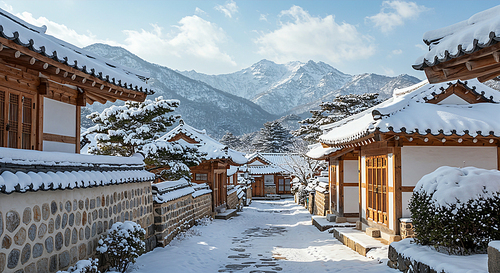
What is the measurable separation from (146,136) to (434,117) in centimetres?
858

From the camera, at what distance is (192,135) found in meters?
19.3

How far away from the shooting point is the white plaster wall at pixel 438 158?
9.09 metres

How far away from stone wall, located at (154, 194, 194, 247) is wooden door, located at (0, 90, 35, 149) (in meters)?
3.94

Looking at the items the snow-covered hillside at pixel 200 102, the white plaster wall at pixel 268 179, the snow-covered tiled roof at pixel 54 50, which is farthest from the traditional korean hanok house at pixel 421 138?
the snow-covered hillside at pixel 200 102

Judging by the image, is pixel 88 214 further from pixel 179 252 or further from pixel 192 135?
pixel 192 135

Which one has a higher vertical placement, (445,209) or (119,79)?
(119,79)

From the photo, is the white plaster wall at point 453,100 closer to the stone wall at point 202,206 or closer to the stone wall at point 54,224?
the stone wall at point 54,224

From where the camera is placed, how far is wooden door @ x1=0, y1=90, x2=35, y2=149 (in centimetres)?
572

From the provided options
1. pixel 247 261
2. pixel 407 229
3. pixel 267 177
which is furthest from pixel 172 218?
pixel 267 177

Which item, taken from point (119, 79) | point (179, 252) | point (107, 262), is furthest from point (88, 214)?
point (179, 252)

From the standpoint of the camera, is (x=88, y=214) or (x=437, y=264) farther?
(x=88, y=214)

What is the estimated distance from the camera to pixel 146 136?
12.0 metres

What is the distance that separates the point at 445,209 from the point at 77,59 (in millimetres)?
5909

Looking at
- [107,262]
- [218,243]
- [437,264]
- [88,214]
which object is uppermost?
[88,214]
